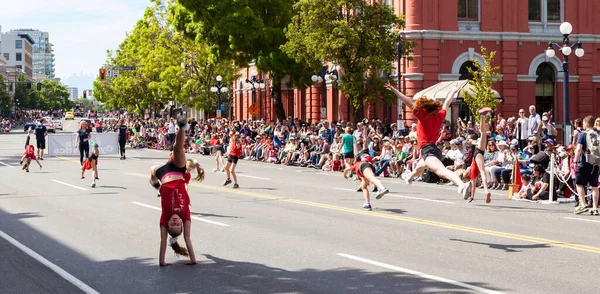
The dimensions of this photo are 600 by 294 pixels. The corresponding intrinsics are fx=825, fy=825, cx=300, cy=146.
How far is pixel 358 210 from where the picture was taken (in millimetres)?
16984

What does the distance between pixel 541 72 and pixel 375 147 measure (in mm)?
19364

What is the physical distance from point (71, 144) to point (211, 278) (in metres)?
34.4

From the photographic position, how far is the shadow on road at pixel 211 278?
30.3ft

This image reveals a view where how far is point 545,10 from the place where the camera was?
1773 inches

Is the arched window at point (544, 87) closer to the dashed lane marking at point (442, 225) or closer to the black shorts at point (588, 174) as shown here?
the dashed lane marking at point (442, 225)

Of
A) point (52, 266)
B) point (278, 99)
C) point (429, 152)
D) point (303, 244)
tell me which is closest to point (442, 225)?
point (429, 152)

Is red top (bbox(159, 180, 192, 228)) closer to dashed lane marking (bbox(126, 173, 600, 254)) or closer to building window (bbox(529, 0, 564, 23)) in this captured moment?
dashed lane marking (bbox(126, 173, 600, 254))

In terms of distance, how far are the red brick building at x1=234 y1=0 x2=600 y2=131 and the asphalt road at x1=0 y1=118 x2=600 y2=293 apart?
75.0 feet

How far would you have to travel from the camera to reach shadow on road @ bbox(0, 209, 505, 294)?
363 inches

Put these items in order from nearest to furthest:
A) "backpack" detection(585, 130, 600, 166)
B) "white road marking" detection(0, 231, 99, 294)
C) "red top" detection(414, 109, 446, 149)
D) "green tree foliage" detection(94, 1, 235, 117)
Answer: "white road marking" detection(0, 231, 99, 294) → "red top" detection(414, 109, 446, 149) → "backpack" detection(585, 130, 600, 166) → "green tree foliage" detection(94, 1, 235, 117)

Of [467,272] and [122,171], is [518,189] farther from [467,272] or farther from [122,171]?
[122,171]

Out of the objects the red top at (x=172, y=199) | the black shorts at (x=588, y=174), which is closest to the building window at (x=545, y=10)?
the black shorts at (x=588, y=174)

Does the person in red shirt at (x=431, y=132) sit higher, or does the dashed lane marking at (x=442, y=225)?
the person in red shirt at (x=431, y=132)

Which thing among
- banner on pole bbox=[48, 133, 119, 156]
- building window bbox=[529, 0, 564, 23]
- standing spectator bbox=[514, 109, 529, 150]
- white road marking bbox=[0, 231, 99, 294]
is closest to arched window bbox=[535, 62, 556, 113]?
building window bbox=[529, 0, 564, 23]
